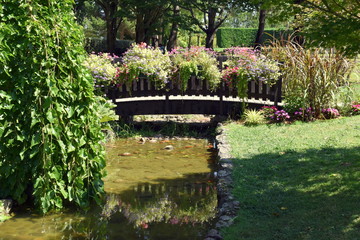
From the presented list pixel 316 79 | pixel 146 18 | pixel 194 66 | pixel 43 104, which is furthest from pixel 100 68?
pixel 146 18

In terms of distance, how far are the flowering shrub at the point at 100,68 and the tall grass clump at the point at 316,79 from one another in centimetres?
478

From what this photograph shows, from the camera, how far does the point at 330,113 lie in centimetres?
1084

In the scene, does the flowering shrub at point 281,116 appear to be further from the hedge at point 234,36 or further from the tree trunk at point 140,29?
the hedge at point 234,36

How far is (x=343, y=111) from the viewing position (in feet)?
36.4

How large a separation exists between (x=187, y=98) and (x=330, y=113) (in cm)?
407

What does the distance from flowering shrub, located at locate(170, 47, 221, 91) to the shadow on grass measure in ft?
14.3

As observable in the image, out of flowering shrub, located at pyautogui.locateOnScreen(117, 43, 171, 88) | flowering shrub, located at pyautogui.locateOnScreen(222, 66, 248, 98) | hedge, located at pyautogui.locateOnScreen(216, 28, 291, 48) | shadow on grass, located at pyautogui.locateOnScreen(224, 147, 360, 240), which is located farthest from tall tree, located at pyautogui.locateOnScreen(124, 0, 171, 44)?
hedge, located at pyautogui.locateOnScreen(216, 28, 291, 48)

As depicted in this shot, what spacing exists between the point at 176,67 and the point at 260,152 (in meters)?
4.47

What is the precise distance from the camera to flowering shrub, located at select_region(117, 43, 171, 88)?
1121 cm

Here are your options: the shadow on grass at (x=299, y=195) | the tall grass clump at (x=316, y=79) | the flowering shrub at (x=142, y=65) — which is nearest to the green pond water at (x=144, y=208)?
the shadow on grass at (x=299, y=195)

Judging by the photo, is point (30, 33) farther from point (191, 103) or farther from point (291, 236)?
point (191, 103)

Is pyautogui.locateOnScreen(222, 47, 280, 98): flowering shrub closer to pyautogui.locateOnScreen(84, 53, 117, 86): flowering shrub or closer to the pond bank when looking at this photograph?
pyautogui.locateOnScreen(84, 53, 117, 86): flowering shrub

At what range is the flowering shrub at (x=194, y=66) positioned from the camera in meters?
11.6

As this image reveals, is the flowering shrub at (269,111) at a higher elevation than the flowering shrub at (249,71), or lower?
lower
